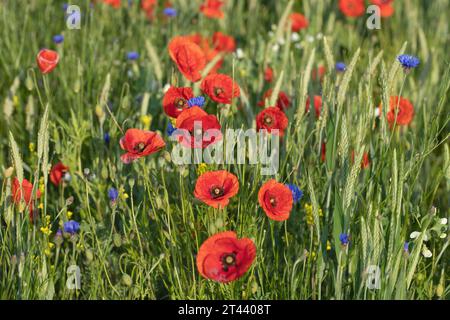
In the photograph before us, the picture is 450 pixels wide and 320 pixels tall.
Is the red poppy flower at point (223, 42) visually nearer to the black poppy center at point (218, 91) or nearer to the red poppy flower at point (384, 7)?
the red poppy flower at point (384, 7)

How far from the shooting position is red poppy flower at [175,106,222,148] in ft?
6.18

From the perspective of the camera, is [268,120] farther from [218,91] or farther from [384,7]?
[384,7]

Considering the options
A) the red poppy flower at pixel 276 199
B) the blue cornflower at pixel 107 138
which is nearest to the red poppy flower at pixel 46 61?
the blue cornflower at pixel 107 138

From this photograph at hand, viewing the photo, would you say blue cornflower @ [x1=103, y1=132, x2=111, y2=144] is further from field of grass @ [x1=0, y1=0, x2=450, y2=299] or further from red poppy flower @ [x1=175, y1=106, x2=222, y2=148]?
red poppy flower @ [x1=175, y1=106, x2=222, y2=148]

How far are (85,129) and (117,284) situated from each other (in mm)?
596

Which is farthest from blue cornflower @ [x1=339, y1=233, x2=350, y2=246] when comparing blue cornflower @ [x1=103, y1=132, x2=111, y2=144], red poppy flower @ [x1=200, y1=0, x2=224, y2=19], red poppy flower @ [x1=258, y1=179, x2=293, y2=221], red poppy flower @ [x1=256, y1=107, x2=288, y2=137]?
red poppy flower @ [x1=200, y1=0, x2=224, y2=19]

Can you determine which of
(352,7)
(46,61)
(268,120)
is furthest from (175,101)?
(352,7)

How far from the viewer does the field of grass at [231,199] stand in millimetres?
1920

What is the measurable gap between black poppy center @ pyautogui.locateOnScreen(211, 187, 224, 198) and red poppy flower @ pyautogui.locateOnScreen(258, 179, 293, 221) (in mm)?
94

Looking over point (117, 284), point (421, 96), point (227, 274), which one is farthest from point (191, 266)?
point (421, 96)

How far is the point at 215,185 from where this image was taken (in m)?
1.87

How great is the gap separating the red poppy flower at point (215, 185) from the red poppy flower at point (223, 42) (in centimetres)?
152

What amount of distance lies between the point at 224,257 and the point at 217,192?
0.16 m
